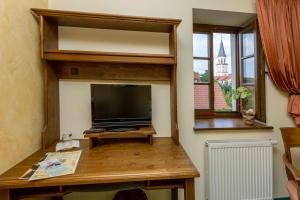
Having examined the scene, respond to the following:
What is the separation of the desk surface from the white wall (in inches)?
19.6

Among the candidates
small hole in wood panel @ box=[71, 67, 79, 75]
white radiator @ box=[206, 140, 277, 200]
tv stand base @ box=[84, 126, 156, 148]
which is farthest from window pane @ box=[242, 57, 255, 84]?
small hole in wood panel @ box=[71, 67, 79, 75]

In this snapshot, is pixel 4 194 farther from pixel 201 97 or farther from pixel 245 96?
pixel 245 96

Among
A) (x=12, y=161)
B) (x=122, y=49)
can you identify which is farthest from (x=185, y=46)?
(x=12, y=161)

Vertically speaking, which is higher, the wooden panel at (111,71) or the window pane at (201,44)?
the window pane at (201,44)

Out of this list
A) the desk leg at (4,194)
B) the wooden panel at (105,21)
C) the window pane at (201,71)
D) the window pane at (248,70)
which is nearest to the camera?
the desk leg at (4,194)

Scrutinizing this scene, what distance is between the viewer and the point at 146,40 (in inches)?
73.9

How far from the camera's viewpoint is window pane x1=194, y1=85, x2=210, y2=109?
7.74 ft

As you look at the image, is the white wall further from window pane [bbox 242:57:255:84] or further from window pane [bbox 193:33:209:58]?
window pane [bbox 193:33:209:58]

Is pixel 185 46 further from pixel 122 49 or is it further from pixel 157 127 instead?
pixel 157 127

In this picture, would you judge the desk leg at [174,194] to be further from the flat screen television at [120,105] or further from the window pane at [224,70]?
the window pane at [224,70]

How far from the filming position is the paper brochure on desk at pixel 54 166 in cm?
104

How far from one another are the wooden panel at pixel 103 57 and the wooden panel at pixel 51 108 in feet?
0.39

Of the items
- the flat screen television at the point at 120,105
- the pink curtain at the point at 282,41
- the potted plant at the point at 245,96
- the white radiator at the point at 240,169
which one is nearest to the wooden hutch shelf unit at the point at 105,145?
the flat screen television at the point at 120,105

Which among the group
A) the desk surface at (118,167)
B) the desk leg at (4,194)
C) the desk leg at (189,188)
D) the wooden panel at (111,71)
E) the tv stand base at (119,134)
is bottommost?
the desk leg at (189,188)
